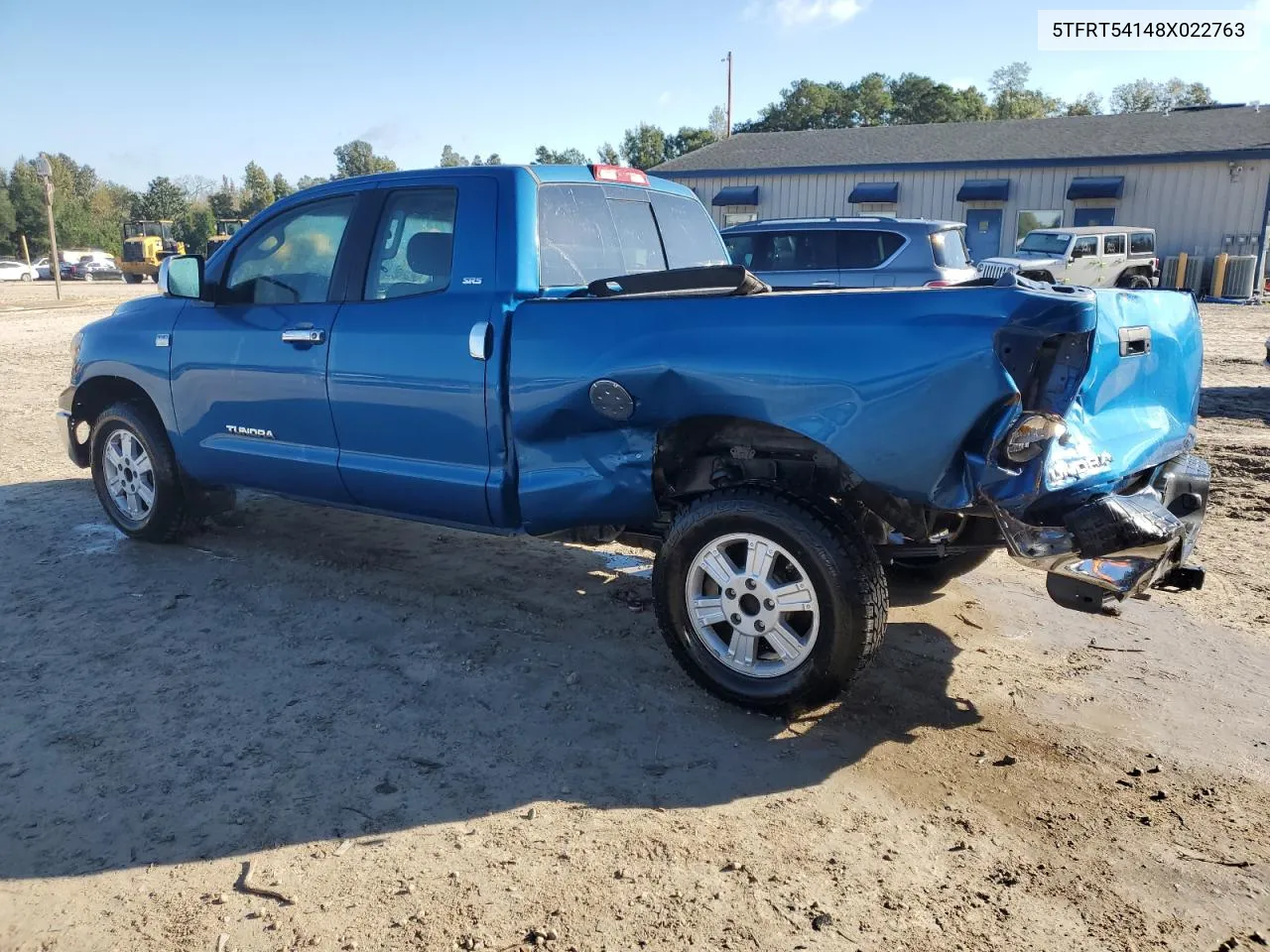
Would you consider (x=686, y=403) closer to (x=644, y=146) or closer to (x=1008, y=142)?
(x=1008, y=142)

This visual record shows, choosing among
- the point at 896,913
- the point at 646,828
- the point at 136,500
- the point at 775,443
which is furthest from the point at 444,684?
the point at 136,500

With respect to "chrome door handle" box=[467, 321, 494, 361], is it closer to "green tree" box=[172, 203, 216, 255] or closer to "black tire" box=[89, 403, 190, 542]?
"black tire" box=[89, 403, 190, 542]

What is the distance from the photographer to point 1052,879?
273 centimetres

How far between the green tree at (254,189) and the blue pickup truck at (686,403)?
69.5 metres

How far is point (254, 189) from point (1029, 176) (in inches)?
2536

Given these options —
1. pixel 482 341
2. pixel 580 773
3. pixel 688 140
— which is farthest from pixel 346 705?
pixel 688 140

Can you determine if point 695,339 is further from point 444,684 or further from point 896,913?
point 896,913

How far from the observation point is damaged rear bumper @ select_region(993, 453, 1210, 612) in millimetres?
3080

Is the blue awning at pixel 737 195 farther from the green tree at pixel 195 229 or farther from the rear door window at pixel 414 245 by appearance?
the green tree at pixel 195 229

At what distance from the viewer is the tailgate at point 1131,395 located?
320cm

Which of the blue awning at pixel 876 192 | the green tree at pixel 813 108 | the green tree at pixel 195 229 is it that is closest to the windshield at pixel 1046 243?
the blue awning at pixel 876 192

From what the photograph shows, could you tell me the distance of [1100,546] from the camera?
308 cm

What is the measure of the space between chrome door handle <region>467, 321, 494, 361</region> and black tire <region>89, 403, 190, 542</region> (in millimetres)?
2482

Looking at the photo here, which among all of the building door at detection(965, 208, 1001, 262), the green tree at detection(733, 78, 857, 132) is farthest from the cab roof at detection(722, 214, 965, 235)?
the green tree at detection(733, 78, 857, 132)
